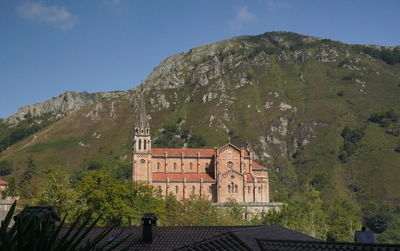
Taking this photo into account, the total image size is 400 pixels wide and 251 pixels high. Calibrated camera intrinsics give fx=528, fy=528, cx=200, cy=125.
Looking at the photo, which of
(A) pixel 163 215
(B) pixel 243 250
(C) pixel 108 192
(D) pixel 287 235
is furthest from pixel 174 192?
(B) pixel 243 250

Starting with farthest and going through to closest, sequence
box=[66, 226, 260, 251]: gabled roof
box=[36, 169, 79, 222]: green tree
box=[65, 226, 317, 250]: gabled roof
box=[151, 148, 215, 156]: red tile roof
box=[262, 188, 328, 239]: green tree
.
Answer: box=[151, 148, 215, 156]: red tile roof < box=[262, 188, 328, 239]: green tree < box=[36, 169, 79, 222]: green tree < box=[66, 226, 260, 251]: gabled roof < box=[65, 226, 317, 250]: gabled roof

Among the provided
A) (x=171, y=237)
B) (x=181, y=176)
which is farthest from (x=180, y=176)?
(x=171, y=237)

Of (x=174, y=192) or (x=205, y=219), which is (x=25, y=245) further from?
(x=174, y=192)

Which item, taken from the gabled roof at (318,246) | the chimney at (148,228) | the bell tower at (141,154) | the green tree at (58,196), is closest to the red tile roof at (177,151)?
the bell tower at (141,154)

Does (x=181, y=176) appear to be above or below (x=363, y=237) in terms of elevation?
above

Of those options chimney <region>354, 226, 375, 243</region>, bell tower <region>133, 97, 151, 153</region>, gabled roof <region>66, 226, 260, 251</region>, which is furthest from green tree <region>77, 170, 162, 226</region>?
chimney <region>354, 226, 375, 243</region>

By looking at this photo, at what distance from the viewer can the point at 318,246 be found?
70.1ft

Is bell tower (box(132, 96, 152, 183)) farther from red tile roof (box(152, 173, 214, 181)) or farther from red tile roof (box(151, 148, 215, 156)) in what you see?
red tile roof (box(151, 148, 215, 156))

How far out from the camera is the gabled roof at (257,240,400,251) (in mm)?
20156

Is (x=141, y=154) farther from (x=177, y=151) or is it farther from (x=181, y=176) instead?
(x=181, y=176)

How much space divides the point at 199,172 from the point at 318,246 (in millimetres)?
100044

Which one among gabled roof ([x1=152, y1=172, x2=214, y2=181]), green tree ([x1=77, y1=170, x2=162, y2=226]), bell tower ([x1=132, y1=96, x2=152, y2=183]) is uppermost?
bell tower ([x1=132, y1=96, x2=152, y2=183])

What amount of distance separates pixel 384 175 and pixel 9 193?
11156 cm

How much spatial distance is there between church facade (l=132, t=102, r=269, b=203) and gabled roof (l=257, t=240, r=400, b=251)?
292ft
